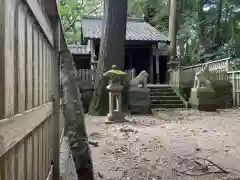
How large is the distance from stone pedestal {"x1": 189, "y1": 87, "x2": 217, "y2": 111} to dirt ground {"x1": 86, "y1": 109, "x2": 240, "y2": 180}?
4.04m

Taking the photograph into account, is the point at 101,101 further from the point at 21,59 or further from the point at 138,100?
the point at 21,59

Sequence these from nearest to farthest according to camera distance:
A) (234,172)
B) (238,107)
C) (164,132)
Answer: (234,172) → (164,132) → (238,107)

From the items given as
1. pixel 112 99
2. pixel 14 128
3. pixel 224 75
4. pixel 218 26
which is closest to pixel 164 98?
pixel 224 75

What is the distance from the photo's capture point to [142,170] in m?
3.54

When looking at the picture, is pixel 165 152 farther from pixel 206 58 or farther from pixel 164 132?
pixel 206 58

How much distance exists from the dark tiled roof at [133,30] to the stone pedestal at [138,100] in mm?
5942

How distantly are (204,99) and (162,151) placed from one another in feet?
23.8

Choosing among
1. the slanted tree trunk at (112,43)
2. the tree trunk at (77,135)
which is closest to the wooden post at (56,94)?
the tree trunk at (77,135)

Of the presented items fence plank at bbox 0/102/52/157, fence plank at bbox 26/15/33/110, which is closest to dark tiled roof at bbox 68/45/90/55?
fence plank at bbox 26/15/33/110

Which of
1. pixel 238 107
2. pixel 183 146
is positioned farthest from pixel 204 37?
pixel 183 146

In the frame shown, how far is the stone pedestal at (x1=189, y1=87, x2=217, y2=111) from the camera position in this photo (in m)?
11.1

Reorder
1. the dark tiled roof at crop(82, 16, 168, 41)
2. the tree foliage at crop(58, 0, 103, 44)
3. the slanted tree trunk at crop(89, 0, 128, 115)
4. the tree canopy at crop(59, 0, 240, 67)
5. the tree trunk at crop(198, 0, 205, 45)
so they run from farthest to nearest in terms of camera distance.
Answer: the tree foliage at crop(58, 0, 103, 44) < the tree trunk at crop(198, 0, 205, 45) < the tree canopy at crop(59, 0, 240, 67) < the dark tiled roof at crop(82, 16, 168, 41) < the slanted tree trunk at crop(89, 0, 128, 115)

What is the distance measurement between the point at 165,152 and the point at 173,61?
1171 centimetres

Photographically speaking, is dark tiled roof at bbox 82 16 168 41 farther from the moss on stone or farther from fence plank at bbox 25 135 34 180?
fence plank at bbox 25 135 34 180
